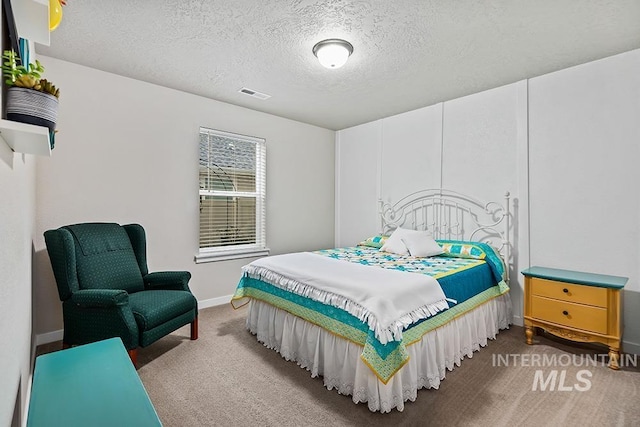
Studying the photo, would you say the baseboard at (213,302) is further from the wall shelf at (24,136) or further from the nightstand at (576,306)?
the nightstand at (576,306)

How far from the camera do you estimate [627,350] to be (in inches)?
110

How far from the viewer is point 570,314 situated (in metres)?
2.71

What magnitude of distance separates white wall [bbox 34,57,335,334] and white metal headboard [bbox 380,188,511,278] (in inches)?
65.0

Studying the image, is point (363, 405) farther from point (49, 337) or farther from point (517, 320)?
point (49, 337)

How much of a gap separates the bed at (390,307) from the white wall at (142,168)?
3.89 feet

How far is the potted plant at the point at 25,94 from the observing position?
1.08 meters

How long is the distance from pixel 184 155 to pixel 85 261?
1.61 m

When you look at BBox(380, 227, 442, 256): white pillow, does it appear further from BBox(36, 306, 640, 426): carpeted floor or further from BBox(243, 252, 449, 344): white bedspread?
BBox(36, 306, 640, 426): carpeted floor

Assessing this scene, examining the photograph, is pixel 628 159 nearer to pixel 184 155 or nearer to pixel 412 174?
pixel 412 174

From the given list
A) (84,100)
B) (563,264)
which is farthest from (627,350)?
(84,100)

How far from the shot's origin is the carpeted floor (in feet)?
6.27

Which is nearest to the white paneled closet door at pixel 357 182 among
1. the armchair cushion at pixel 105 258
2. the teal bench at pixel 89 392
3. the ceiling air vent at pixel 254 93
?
the ceiling air vent at pixel 254 93

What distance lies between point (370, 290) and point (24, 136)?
186cm

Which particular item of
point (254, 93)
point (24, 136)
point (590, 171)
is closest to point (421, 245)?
point (590, 171)
